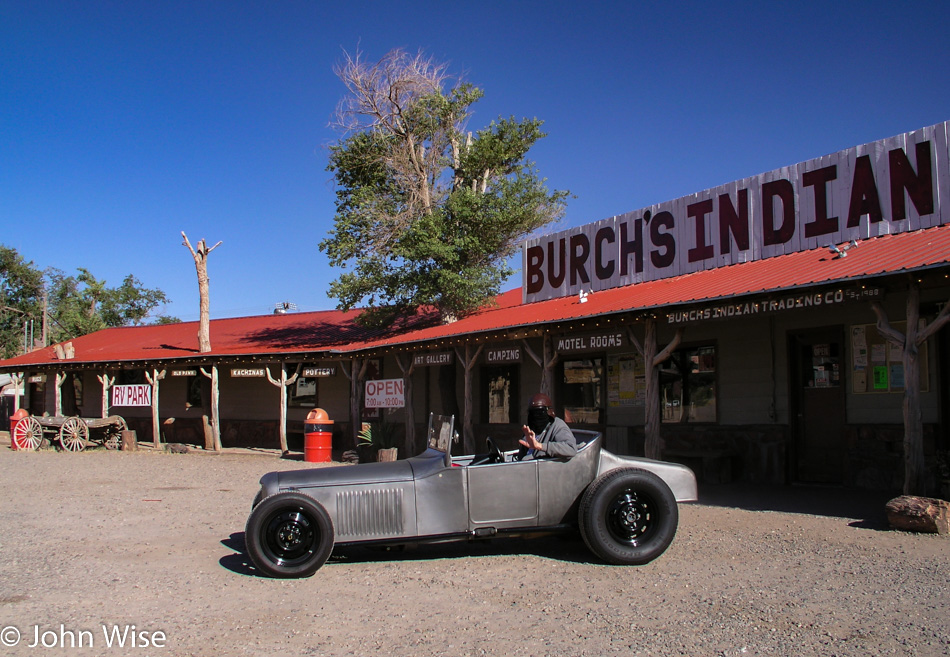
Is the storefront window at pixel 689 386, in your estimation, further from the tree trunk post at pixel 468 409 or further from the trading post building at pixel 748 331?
the tree trunk post at pixel 468 409

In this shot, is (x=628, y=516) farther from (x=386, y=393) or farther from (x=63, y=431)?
(x=63, y=431)

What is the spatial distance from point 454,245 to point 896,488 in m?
13.1

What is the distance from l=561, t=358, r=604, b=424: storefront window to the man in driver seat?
8421mm

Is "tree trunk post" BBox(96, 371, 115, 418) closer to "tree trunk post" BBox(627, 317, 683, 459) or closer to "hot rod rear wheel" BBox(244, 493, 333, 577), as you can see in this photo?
"tree trunk post" BBox(627, 317, 683, 459)

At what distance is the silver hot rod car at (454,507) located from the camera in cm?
592

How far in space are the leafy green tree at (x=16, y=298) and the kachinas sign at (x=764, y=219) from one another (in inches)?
1828

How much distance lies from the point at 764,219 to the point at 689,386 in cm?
303

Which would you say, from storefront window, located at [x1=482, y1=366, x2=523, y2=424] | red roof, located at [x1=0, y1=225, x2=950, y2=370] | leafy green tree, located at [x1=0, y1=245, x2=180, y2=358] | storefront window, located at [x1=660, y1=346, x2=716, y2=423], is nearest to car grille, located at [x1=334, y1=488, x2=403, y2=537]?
red roof, located at [x1=0, y1=225, x2=950, y2=370]

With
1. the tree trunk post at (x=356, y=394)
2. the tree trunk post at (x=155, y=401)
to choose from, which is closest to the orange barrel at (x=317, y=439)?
the tree trunk post at (x=356, y=394)

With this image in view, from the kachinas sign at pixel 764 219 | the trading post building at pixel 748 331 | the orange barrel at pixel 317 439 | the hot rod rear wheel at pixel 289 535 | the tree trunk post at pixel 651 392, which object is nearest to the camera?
the hot rod rear wheel at pixel 289 535

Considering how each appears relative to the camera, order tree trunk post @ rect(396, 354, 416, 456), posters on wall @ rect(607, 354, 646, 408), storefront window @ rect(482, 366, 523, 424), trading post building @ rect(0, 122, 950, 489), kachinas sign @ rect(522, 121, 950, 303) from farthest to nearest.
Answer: storefront window @ rect(482, 366, 523, 424), tree trunk post @ rect(396, 354, 416, 456), posters on wall @ rect(607, 354, 646, 408), kachinas sign @ rect(522, 121, 950, 303), trading post building @ rect(0, 122, 950, 489)

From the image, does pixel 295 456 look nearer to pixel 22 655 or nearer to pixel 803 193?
pixel 803 193

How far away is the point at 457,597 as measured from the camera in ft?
17.7

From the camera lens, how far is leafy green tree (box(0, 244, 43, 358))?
50.8 metres
